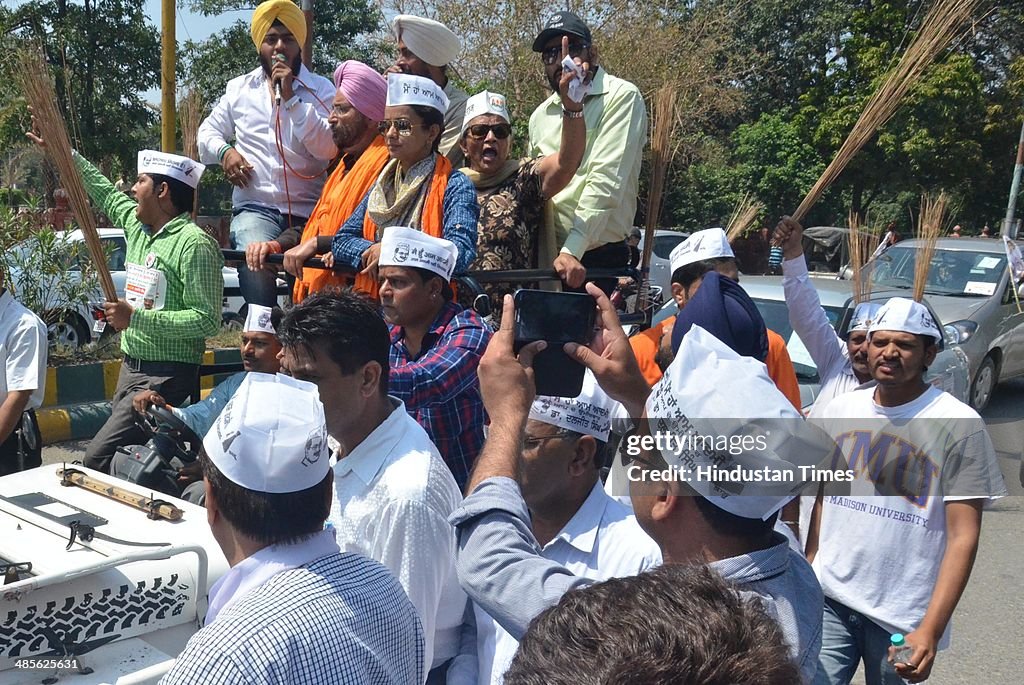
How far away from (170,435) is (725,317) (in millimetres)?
2355

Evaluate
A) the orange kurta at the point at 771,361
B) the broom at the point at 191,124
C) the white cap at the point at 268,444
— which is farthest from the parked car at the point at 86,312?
the white cap at the point at 268,444

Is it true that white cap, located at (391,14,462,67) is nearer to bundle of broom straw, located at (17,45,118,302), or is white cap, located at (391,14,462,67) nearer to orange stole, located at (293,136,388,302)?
orange stole, located at (293,136,388,302)

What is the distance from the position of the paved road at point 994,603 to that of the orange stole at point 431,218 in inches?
120

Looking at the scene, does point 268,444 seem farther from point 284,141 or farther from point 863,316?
point 284,141

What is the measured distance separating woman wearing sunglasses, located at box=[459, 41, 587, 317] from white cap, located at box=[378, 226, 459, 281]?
0.81 m

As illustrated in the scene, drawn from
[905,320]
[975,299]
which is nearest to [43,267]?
[905,320]

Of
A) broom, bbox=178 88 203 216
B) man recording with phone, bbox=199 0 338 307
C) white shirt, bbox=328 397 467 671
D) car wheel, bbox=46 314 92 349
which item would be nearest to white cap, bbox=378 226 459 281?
white shirt, bbox=328 397 467 671

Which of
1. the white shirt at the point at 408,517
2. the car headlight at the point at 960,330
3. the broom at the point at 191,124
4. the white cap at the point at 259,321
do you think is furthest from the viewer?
the car headlight at the point at 960,330

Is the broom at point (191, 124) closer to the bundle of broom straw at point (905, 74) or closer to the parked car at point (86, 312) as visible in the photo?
the parked car at point (86, 312)

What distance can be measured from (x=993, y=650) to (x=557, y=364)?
382 centimetres

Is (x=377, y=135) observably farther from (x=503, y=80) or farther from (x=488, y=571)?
(x=503, y=80)

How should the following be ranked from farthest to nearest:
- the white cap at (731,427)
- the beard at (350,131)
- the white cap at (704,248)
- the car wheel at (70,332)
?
the car wheel at (70,332)
the beard at (350,131)
the white cap at (704,248)
the white cap at (731,427)

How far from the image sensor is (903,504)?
3270 mm

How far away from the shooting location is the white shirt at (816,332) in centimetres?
423
